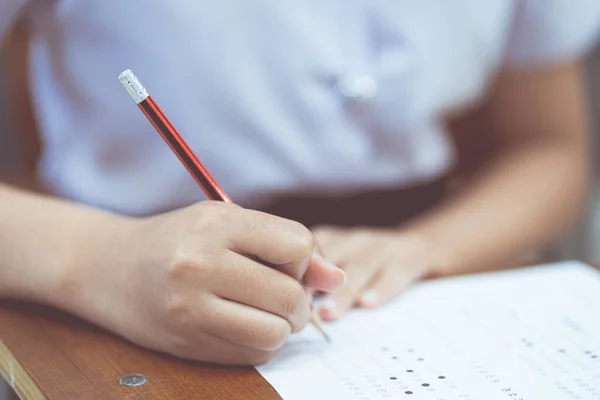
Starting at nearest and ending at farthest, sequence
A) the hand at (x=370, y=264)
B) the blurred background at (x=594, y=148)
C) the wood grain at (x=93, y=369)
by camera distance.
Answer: the wood grain at (x=93, y=369), the hand at (x=370, y=264), the blurred background at (x=594, y=148)

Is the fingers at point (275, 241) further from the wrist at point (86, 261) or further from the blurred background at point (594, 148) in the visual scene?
the blurred background at point (594, 148)

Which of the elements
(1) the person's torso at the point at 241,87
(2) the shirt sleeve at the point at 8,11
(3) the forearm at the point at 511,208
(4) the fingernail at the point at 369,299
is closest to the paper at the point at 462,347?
(4) the fingernail at the point at 369,299

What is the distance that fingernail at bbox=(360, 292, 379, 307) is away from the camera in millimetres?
471

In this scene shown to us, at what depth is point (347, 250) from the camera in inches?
20.6

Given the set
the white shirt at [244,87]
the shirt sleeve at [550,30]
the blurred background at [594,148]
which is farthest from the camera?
the blurred background at [594,148]

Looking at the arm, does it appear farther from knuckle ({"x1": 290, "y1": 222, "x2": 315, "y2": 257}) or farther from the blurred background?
knuckle ({"x1": 290, "y1": 222, "x2": 315, "y2": 257})

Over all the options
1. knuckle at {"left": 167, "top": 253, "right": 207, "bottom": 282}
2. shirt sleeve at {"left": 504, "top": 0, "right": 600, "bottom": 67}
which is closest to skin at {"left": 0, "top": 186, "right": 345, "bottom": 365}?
knuckle at {"left": 167, "top": 253, "right": 207, "bottom": 282}

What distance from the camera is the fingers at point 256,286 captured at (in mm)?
367

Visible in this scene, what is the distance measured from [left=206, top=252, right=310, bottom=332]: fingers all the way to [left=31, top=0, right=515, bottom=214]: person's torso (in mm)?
286

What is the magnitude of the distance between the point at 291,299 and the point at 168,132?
4.2 inches

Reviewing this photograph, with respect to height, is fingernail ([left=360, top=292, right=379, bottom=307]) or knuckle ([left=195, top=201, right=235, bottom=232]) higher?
knuckle ([left=195, top=201, right=235, bottom=232])

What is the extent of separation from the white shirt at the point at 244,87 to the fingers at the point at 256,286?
11.2 inches

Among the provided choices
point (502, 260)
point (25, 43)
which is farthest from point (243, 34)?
point (25, 43)

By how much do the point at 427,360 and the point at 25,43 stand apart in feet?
2.55
